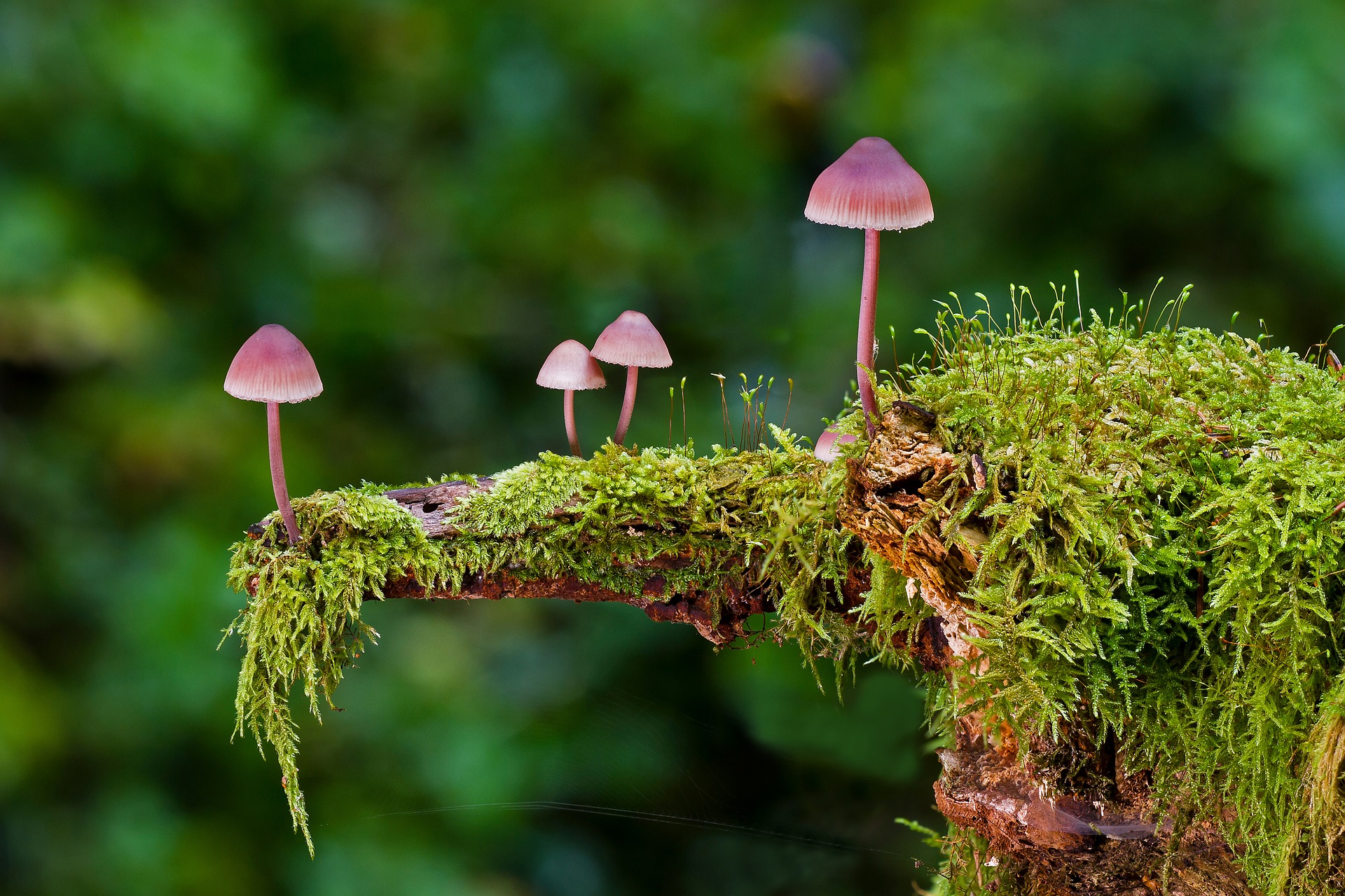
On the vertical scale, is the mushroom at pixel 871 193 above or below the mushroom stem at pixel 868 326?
above

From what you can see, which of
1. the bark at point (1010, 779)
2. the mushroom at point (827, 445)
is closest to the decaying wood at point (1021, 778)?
the bark at point (1010, 779)

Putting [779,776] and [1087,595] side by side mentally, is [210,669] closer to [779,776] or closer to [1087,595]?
[779,776]

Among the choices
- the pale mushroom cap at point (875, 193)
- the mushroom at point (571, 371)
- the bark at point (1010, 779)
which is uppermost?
the pale mushroom cap at point (875, 193)

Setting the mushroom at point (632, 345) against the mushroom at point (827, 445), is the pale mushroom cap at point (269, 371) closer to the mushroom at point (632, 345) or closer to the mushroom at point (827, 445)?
the mushroom at point (632, 345)

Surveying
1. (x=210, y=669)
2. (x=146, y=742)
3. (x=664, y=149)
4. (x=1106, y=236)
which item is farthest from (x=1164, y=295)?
(x=146, y=742)

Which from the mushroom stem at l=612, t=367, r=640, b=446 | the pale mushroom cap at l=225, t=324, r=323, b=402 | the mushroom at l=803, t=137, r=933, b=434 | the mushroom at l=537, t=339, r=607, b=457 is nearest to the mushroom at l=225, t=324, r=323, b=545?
the pale mushroom cap at l=225, t=324, r=323, b=402
